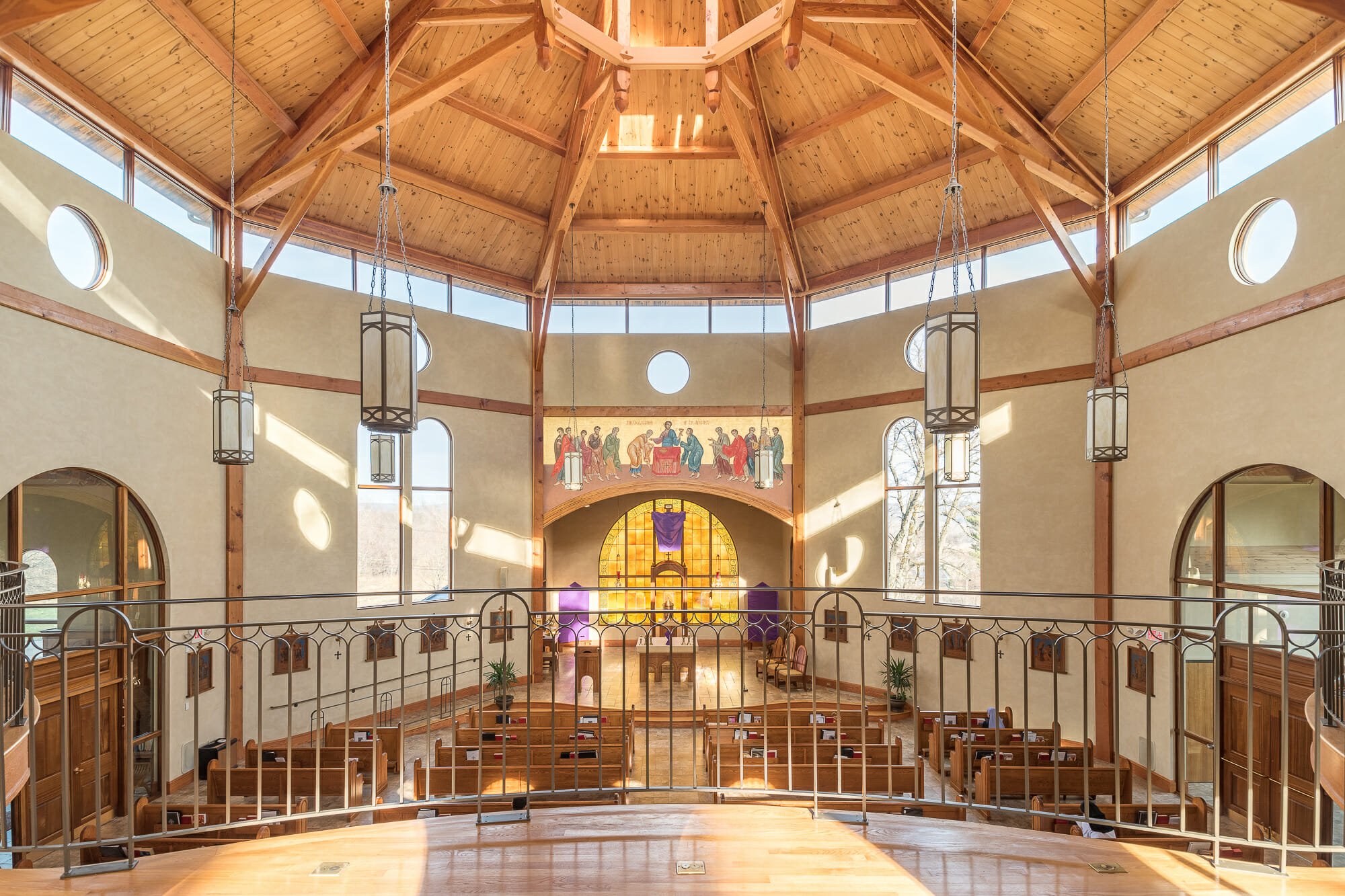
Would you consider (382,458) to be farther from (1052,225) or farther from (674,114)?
(1052,225)

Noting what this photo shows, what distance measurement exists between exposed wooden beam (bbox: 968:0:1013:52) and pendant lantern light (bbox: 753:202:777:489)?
3509 millimetres

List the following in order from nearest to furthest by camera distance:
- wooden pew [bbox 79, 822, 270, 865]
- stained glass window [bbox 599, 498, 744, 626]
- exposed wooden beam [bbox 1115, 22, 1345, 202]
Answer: wooden pew [bbox 79, 822, 270, 865]
exposed wooden beam [bbox 1115, 22, 1345, 202]
stained glass window [bbox 599, 498, 744, 626]

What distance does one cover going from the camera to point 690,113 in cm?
1084

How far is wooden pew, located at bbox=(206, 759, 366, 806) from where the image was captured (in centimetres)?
764

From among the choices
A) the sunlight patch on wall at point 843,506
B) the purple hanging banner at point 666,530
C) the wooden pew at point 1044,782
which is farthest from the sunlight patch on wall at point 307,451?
the wooden pew at point 1044,782

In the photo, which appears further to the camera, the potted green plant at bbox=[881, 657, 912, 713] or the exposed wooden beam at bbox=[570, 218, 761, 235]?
the exposed wooden beam at bbox=[570, 218, 761, 235]

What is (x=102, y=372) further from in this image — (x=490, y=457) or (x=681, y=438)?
(x=681, y=438)

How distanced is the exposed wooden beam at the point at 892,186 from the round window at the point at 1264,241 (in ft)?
11.4

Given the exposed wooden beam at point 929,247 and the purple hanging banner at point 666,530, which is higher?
the exposed wooden beam at point 929,247

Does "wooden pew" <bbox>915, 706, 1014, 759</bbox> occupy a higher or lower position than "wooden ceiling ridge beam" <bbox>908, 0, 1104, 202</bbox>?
lower

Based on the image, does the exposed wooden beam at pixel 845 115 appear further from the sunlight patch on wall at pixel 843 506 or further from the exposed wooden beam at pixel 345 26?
the exposed wooden beam at pixel 345 26

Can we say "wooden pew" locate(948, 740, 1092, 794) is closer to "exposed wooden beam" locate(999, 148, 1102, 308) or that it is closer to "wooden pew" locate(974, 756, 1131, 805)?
"wooden pew" locate(974, 756, 1131, 805)

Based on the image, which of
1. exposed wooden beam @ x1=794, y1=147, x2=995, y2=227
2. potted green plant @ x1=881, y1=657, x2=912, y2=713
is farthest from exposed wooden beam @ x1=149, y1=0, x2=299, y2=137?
potted green plant @ x1=881, y1=657, x2=912, y2=713

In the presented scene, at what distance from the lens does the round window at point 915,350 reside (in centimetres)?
1186
